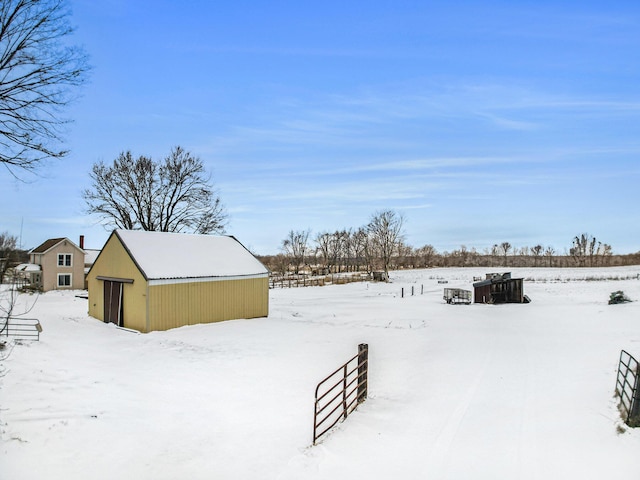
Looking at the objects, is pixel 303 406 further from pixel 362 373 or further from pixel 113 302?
pixel 113 302

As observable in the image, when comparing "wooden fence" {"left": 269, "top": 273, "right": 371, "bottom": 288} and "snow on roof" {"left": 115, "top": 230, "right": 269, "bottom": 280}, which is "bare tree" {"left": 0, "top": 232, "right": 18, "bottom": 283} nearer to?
"snow on roof" {"left": 115, "top": 230, "right": 269, "bottom": 280}

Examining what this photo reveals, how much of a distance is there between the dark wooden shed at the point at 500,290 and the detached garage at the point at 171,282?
17200 mm

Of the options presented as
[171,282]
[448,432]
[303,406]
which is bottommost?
[303,406]

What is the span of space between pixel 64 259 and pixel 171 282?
1280 inches

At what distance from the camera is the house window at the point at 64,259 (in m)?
43.7

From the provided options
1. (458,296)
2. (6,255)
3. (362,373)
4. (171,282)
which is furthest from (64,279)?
(362,373)

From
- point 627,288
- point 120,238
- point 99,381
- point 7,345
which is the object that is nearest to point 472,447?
point 99,381

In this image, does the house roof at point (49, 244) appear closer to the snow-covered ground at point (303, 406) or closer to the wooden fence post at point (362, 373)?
the snow-covered ground at point (303, 406)

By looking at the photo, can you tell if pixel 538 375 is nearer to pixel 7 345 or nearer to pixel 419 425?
pixel 419 425

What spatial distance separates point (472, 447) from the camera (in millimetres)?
7023

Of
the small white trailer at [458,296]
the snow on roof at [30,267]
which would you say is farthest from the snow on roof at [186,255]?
the snow on roof at [30,267]

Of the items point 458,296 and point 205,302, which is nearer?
point 205,302

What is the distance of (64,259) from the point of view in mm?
44031

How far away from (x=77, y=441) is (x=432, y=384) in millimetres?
7965
